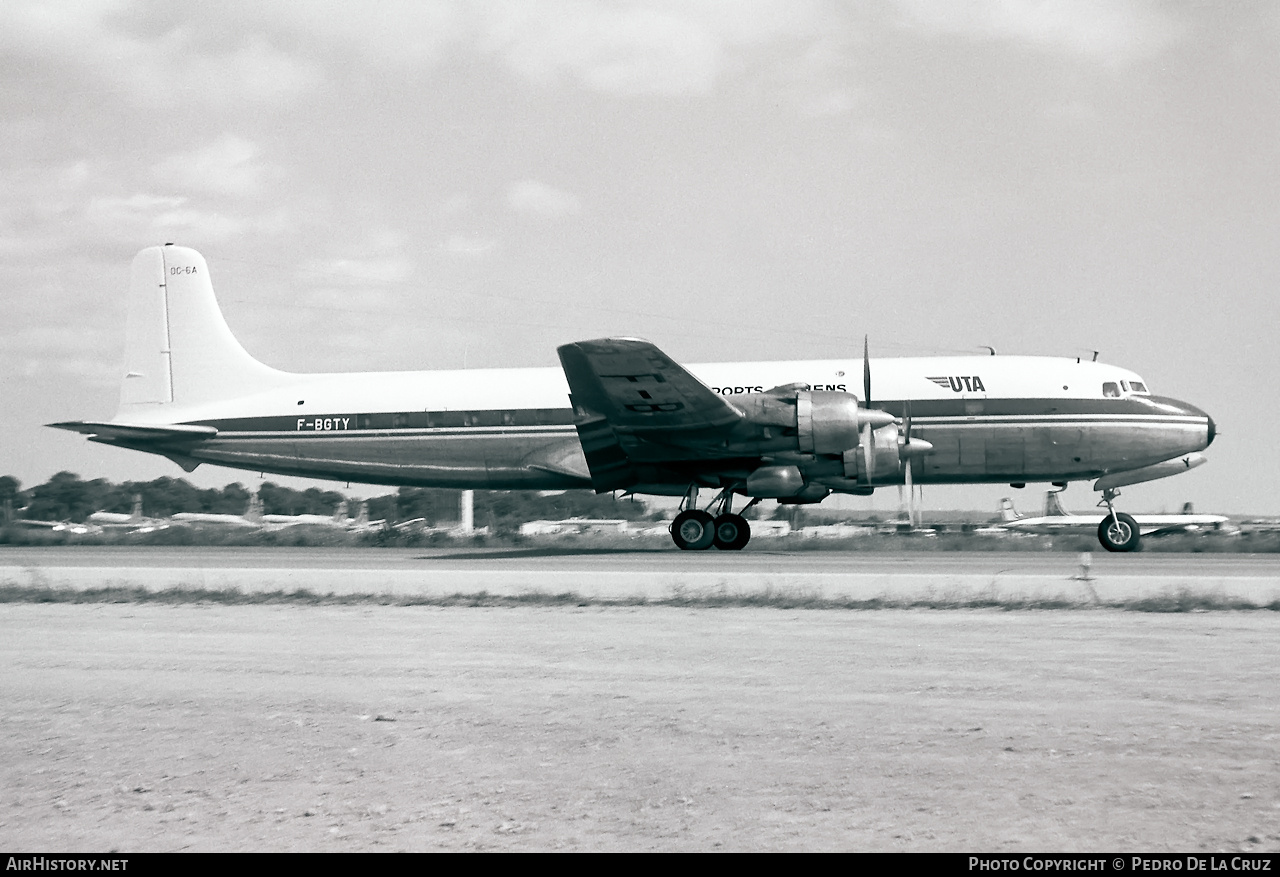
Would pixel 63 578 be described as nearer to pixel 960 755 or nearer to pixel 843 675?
pixel 843 675

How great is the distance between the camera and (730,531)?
1056 inches

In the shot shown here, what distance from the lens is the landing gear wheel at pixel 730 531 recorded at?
26.8 meters

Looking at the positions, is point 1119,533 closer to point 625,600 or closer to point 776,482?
point 776,482

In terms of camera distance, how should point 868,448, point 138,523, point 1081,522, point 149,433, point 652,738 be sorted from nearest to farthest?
1. point 652,738
2. point 868,448
3. point 149,433
4. point 1081,522
5. point 138,523

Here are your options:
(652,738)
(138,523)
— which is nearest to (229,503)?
(138,523)

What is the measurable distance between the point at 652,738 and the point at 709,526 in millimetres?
18619

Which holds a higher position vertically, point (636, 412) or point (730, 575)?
point (636, 412)

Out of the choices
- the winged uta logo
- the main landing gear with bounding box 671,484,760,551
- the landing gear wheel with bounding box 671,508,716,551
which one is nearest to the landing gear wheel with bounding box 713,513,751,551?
the main landing gear with bounding box 671,484,760,551

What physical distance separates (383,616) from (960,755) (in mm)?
10237

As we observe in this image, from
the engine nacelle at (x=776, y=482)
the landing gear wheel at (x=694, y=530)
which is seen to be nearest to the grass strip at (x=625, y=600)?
the engine nacelle at (x=776, y=482)

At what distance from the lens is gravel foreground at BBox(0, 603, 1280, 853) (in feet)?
19.7

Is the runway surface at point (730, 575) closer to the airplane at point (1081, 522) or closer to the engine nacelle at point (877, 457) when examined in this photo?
the engine nacelle at point (877, 457)

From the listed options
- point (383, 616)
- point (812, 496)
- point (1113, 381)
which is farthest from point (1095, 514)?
point (383, 616)

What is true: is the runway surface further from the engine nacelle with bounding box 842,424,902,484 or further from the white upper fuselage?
the white upper fuselage
